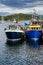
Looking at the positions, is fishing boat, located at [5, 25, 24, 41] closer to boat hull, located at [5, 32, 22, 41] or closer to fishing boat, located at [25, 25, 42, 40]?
boat hull, located at [5, 32, 22, 41]

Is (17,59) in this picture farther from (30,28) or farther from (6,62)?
(30,28)

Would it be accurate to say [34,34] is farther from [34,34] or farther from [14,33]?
[14,33]

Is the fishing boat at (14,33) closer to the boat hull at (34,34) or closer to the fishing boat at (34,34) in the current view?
the fishing boat at (34,34)

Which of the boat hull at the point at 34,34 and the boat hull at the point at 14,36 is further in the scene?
the boat hull at the point at 34,34

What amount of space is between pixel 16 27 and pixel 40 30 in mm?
7257

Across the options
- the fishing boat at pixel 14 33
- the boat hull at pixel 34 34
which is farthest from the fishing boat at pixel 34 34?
the fishing boat at pixel 14 33

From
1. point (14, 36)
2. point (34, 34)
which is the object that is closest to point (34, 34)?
point (34, 34)

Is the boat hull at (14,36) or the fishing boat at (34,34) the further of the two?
the fishing boat at (34,34)

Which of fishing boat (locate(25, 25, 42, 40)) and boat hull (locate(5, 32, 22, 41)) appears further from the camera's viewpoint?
fishing boat (locate(25, 25, 42, 40))

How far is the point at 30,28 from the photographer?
82.9 m

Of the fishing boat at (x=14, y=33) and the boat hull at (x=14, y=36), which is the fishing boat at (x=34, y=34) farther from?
the boat hull at (x=14, y=36)

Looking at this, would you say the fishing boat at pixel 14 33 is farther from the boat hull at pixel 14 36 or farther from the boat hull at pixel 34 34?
the boat hull at pixel 34 34

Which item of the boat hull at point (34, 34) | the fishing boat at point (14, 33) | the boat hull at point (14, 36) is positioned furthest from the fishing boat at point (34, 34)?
the boat hull at point (14, 36)

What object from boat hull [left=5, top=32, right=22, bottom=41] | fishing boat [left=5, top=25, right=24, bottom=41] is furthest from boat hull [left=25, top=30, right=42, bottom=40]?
boat hull [left=5, top=32, right=22, bottom=41]
